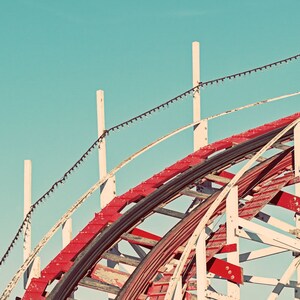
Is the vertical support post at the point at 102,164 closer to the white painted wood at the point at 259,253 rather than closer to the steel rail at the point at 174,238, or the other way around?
the steel rail at the point at 174,238

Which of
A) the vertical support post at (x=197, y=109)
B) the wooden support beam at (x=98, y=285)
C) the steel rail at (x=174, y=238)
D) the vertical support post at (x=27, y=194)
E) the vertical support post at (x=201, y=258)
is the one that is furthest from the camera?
the vertical support post at (x=197, y=109)

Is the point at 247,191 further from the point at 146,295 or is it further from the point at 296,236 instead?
the point at 146,295

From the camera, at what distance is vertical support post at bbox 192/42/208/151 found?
4172cm

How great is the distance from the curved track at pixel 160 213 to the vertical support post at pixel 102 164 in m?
0.82

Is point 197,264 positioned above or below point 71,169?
below

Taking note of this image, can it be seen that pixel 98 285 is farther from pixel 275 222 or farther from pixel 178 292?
pixel 275 222

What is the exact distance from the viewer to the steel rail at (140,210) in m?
33.9

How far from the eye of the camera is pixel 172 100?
134 feet

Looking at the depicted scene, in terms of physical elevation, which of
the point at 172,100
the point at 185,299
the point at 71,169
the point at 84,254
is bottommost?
the point at 185,299

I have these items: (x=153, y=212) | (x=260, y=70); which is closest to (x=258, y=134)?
(x=260, y=70)

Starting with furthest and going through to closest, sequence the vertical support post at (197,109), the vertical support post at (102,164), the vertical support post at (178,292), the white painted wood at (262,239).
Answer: the vertical support post at (197,109), the vertical support post at (102,164), the white painted wood at (262,239), the vertical support post at (178,292)

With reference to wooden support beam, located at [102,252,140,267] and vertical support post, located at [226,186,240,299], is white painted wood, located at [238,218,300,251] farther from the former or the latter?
wooden support beam, located at [102,252,140,267]

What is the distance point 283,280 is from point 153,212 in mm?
6431

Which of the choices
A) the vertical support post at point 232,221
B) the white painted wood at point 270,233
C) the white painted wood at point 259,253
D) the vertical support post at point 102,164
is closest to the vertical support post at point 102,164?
the vertical support post at point 102,164
